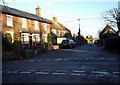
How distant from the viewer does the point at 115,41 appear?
1728 centimetres

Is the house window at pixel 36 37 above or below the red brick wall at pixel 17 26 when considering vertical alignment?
below

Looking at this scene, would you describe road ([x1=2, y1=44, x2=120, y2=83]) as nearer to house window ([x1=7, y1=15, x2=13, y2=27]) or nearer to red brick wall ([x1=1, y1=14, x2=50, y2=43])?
red brick wall ([x1=1, y1=14, x2=50, y2=43])

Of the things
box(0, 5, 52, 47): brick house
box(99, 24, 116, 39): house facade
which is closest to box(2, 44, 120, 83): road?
box(0, 5, 52, 47): brick house

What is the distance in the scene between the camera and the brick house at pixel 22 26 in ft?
66.9

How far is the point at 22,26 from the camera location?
23.9 meters

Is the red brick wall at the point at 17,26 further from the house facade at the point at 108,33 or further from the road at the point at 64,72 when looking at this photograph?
the house facade at the point at 108,33

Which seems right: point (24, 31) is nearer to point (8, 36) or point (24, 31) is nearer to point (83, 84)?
point (8, 36)

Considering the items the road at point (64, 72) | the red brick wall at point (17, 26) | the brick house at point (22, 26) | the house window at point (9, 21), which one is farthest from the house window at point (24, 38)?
the road at point (64, 72)

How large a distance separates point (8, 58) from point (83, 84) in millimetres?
10589

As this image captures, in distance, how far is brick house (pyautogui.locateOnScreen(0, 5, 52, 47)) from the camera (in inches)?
803

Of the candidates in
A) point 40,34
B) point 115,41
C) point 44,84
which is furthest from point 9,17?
point 44,84

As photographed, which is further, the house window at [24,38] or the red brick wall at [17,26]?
the house window at [24,38]

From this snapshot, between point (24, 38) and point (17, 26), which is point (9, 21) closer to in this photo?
point (17, 26)

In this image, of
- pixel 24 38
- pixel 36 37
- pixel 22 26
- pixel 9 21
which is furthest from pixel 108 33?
pixel 9 21
